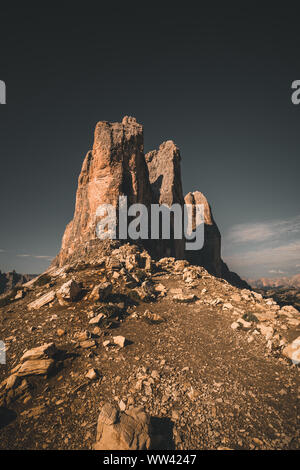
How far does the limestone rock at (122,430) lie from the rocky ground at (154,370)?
0.35 m

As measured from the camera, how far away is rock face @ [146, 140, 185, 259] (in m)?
37.9

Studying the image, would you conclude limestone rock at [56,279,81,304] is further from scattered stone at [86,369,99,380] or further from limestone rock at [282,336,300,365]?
limestone rock at [282,336,300,365]

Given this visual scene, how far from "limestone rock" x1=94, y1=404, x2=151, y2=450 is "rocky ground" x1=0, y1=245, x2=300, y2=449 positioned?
13.7 inches

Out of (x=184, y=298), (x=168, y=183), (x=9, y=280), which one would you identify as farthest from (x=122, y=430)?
(x=9, y=280)

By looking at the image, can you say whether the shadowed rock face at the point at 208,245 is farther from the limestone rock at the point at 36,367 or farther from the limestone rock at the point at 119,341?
the limestone rock at the point at 36,367

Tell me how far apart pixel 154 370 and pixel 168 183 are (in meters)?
39.5

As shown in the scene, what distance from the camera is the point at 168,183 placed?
42.0 m

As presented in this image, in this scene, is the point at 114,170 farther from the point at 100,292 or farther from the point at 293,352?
the point at 293,352

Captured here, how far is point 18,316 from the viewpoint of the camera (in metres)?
11.5

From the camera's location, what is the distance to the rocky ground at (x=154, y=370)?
4840 mm

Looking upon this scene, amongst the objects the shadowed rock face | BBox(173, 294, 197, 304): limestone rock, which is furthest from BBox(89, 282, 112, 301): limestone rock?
the shadowed rock face

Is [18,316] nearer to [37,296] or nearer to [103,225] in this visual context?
[37,296]
